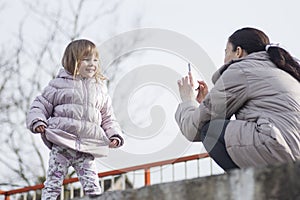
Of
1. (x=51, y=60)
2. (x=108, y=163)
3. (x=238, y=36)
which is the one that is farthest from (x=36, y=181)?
(x=238, y=36)

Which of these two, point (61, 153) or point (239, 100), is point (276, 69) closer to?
point (239, 100)

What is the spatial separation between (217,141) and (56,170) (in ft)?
4.85

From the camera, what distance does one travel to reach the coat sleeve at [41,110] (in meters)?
4.99

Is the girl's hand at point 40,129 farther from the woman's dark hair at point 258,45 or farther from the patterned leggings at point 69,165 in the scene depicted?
the woman's dark hair at point 258,45

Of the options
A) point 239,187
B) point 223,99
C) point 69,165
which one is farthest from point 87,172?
point 239,187

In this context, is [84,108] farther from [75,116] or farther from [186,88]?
[186,88]

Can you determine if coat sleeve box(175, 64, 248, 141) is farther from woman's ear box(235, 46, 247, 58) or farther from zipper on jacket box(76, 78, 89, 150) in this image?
zipper on jacket box(76, 78, 89, 150)

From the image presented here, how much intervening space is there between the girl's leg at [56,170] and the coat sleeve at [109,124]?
13.6 inches

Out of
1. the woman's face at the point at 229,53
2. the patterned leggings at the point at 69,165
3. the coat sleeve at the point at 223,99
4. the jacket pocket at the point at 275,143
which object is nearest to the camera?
the jacket pocket at the point at 275,143

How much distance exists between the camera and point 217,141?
4027 millimetres

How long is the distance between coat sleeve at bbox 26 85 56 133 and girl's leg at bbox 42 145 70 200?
0.73ft

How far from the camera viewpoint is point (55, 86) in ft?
17.1

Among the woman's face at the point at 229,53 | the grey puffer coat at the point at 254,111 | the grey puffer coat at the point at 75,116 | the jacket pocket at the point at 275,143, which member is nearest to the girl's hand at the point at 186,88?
the grey puffer coat at the point at 254,111

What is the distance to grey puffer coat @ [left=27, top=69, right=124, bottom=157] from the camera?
505 cm
